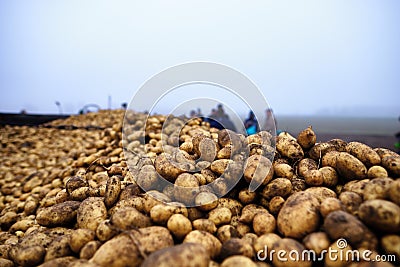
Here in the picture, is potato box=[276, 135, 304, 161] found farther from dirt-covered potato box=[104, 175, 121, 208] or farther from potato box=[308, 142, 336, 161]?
dirt-covered potato box=[104, 175, 121, 208]

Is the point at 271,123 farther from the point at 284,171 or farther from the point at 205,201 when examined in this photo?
the point at 205,201

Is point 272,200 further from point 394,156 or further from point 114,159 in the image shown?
point 114,159

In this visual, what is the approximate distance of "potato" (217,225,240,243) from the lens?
5.60ft

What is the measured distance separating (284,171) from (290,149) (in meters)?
0.32

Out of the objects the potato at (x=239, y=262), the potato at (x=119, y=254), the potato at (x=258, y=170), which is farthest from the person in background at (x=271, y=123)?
the potato at (x=119, y=254)

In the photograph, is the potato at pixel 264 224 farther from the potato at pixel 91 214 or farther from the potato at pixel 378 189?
the potato at pixel 91 214

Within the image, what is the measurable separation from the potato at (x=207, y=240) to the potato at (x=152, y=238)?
0.38 feet

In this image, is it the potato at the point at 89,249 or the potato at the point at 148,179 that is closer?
the potato at the point at 89,249

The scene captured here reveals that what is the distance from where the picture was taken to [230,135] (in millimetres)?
2443

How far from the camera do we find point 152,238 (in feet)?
5.05

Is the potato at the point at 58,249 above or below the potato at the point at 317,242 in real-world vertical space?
below

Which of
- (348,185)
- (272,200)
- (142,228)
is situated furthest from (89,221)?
(348,185)

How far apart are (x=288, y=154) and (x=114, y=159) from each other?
2.16m

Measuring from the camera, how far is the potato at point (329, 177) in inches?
79.0
